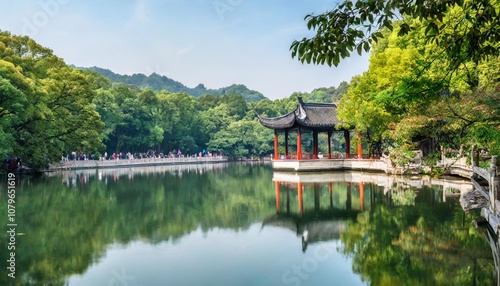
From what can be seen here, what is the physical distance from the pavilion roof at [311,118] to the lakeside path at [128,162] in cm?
1683

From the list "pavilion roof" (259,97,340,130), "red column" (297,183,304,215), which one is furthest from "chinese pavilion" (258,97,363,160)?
"red column" (297,183,304,215)

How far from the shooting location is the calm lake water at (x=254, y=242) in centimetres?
649

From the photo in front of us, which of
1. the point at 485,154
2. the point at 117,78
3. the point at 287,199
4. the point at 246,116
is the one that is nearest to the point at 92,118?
the point at 287,199

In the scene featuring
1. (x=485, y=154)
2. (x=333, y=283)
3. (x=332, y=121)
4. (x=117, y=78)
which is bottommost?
(x=333, y=283)

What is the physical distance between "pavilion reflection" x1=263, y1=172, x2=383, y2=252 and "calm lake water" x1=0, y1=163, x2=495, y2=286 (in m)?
0.05

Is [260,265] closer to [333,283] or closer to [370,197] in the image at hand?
[333,283]

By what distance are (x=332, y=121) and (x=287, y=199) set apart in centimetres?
1739

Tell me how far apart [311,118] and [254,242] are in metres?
23.3

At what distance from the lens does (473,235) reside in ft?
27.2

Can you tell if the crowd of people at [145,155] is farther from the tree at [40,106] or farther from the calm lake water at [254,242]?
the calm lake water at [254,242]

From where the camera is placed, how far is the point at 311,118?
31641 mm

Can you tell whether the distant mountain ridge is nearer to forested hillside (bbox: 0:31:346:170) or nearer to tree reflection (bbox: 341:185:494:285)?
forested hillside (bbox: 0:31:346:170)

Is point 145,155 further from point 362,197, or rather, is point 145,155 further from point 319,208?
point 319,208

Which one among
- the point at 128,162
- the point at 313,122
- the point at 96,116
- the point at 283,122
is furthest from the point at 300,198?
the point at 128,162
